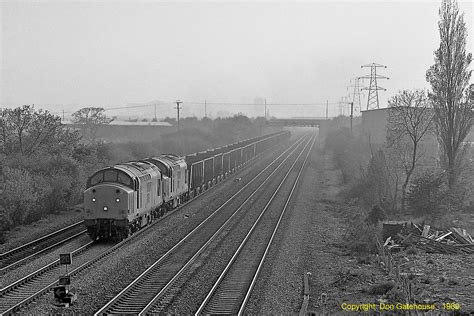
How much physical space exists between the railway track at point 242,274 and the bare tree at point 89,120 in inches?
2039

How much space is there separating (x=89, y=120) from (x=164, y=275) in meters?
61.1

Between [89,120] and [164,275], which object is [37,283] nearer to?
[164,275]

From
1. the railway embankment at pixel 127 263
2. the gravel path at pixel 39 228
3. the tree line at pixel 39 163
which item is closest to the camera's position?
the railway embankment at pixel 127 263

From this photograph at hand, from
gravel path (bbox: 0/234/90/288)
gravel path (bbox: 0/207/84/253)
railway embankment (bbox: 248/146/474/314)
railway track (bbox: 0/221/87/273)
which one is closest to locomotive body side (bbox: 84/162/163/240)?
gravel path (bbox: 0/234/90/288)

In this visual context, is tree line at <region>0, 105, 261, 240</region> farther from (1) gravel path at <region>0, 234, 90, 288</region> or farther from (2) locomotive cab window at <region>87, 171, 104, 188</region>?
(2) locomotive cab window at <region>87, 171, 104, 188</region>

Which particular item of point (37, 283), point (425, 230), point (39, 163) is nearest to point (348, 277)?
point (425, 230)

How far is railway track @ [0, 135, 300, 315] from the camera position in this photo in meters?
14.8

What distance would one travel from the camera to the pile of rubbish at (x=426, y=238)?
20953mm

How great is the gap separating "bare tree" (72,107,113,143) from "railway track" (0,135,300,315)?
56350 millimetres

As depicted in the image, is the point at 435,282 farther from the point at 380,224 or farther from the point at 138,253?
the point at 138,253

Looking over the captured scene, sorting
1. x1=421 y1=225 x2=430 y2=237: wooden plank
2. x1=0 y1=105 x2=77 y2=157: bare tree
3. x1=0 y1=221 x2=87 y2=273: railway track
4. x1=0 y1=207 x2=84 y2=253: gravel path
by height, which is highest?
x1=0 y1=105 x2=77 y2=157: bare tree

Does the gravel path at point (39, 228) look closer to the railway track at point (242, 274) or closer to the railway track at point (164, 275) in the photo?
the railway track at point (164, 275)

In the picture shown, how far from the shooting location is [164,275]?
17.8 meters

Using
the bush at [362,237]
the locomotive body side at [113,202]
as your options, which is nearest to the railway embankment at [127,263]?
the locomotive body side at [113,202]
